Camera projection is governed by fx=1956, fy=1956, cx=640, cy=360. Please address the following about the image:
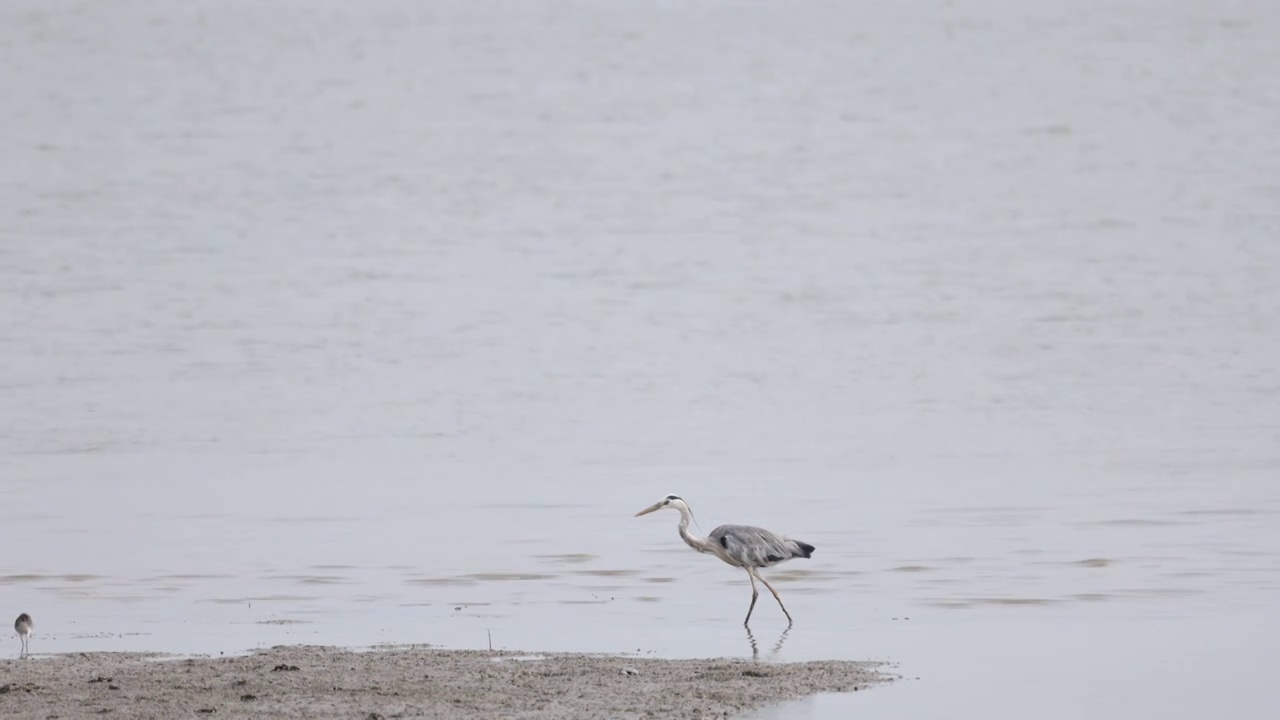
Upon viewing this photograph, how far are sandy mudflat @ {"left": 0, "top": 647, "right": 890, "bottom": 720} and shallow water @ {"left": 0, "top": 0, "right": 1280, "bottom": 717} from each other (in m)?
0.50

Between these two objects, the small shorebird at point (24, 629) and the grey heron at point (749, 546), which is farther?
the grey heron at point (749, 546)

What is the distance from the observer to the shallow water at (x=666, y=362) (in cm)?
1122

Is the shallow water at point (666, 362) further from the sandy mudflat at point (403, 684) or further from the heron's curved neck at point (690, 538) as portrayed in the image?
the sandy mudflat at point (403, 684)

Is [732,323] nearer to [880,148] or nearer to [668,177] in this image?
[668,177]

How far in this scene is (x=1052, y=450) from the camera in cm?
1819

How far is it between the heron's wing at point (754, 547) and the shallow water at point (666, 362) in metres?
0.35

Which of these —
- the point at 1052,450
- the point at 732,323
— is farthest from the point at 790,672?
the point at 732,323

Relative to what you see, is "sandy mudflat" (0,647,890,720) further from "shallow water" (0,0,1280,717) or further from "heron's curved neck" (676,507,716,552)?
"heron's curved neck" (676,507,716,552)

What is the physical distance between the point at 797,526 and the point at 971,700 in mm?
5511

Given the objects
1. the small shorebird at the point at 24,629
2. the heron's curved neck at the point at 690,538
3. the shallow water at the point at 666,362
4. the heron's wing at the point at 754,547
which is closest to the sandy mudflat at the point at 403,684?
the small shorebird at the point at 24,629

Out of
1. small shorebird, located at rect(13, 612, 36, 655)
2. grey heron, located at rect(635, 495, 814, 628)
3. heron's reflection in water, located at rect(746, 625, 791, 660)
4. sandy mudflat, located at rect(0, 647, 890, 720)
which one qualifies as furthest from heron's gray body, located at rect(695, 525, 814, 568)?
small shorebird, located at rect(13, 612, 36, 655)

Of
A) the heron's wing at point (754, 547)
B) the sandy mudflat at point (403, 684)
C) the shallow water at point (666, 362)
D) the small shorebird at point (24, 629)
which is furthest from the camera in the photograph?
the shallow water at point (666, 362)

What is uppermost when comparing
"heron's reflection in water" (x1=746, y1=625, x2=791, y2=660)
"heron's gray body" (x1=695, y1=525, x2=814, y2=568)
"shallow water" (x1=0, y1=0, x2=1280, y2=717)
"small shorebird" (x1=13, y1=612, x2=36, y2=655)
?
"shallow water" (x1=0, y1=0, x2=1280, y2=717)

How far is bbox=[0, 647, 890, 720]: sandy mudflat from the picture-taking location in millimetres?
8008
